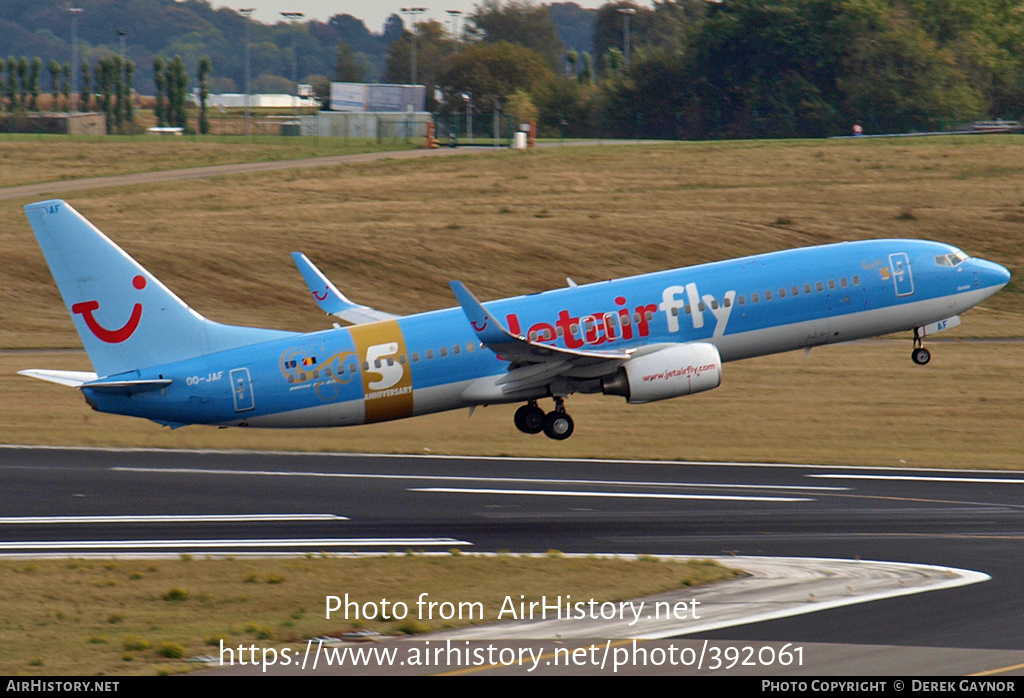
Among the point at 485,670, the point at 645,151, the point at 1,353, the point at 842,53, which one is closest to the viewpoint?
the point at 485,670

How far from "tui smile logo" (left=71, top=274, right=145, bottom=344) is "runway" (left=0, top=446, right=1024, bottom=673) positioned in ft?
14.6

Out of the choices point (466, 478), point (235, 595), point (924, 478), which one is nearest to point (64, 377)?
point (235, 595)

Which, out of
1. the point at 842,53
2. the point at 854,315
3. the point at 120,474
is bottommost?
the point at 120,474

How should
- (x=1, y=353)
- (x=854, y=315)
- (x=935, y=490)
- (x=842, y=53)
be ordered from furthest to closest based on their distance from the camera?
(x=842, y=53), (x=1, y=353), (x=854, y=315), (x=935, y=490)

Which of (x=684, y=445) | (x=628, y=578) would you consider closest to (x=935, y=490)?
(x=684, y=445)

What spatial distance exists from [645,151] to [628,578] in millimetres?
83021

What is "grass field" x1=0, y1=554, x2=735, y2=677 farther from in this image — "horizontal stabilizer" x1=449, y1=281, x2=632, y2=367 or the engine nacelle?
the engine nacelle

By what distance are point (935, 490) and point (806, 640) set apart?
17215mm

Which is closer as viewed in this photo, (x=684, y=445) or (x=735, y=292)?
(x=735, y=292)

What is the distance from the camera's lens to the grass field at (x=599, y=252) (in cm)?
4622

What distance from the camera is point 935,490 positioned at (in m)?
38.6

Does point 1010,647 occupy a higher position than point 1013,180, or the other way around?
point 1013,180

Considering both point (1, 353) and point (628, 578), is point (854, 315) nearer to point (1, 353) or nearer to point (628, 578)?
point (628, 578)

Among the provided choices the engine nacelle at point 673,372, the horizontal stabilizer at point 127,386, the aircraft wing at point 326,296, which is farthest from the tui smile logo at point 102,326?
the engine nacelle at point 673,372
